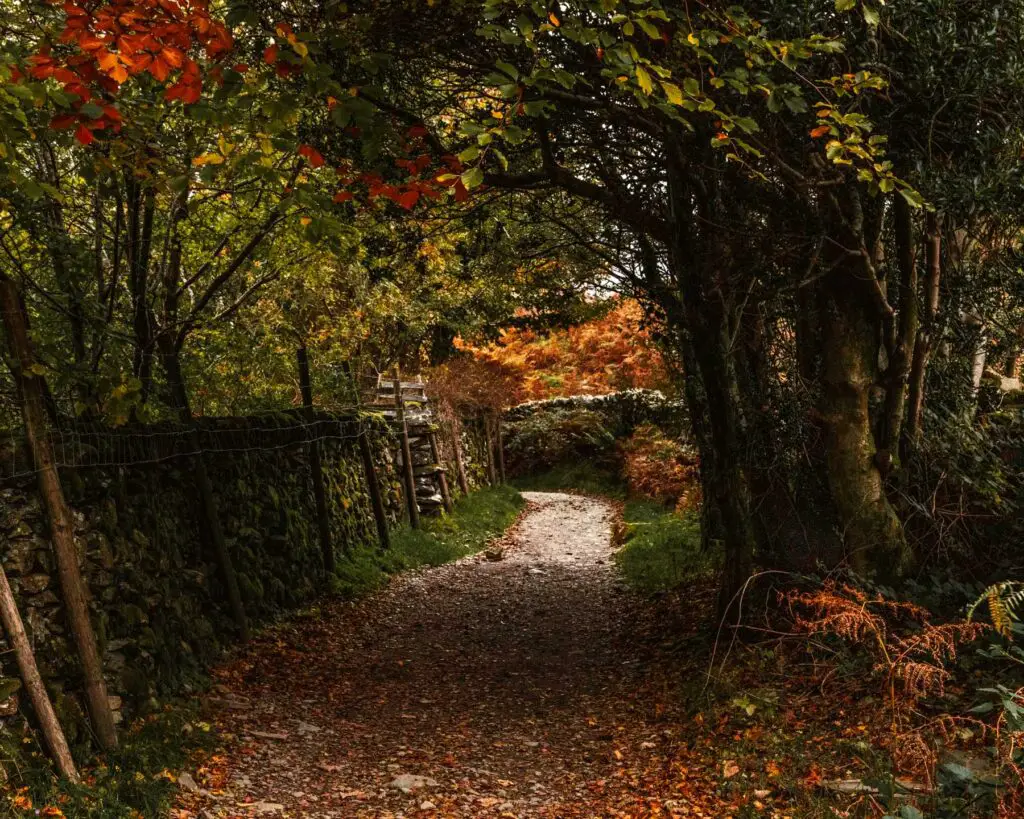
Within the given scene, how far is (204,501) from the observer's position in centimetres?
788

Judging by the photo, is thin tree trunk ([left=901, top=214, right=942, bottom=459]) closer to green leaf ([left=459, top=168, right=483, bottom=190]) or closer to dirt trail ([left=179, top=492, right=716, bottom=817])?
dirt trail ([left=179, top=492, right=716, bottom=817])

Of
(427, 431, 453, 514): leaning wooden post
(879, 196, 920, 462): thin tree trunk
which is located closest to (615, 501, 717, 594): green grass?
(427, 431, 453, 514): leaning wooden post

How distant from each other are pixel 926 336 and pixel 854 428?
0.89m

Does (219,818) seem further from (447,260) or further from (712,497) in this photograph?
(447,260)

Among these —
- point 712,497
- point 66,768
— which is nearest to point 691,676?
point 712,497

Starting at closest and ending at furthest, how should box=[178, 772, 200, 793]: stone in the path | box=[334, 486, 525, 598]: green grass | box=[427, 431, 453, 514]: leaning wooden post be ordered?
box=[178, 772, 200, 793]: stone in the path, box=[334, 486, 525, 598]: green grass, box=[427, 431, 453, 514]: leaning wooden post

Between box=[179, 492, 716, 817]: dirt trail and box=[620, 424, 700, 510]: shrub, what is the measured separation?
667cm

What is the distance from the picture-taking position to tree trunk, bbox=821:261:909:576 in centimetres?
639

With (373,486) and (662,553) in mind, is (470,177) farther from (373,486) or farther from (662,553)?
(373,486)

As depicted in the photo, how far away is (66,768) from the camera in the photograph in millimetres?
4508

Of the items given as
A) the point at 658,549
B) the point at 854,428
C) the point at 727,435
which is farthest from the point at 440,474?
the point at 854,428

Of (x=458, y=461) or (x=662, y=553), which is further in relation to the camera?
(x=458, y=461)

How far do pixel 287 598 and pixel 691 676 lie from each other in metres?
4.81

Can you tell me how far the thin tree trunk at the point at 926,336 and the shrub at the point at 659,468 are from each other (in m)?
8.71
